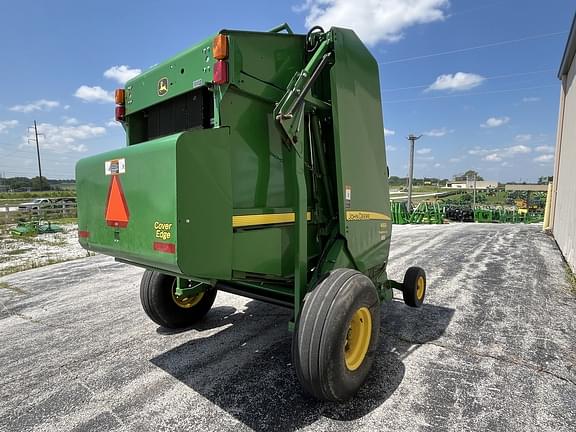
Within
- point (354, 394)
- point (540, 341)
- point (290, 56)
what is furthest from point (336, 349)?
point (540, 341)

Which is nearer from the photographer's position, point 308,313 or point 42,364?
point 308,313

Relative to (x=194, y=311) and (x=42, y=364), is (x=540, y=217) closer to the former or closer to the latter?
(x=194, y=311)

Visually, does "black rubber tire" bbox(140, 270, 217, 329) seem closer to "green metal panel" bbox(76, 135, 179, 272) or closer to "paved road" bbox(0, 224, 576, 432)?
"paved road" bbox(0, 224, 576, 432)

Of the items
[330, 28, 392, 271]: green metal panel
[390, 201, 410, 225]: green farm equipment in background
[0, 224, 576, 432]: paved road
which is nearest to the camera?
[0, 224, 576, 432]: paved road

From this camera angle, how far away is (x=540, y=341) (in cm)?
373

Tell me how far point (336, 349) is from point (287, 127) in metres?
1.60

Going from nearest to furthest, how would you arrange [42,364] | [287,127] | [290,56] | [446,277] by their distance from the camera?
[287,127], [290,56], [42,364], [446,277]

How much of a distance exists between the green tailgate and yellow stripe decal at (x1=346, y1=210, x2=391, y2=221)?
3.94ft

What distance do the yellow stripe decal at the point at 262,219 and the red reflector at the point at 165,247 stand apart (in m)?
0.44

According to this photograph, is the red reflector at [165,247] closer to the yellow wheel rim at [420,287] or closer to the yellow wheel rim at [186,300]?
the yellow wheel rim at [186,300]

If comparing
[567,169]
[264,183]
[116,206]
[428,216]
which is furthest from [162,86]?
[428,216]

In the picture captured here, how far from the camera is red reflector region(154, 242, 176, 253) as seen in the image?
2234 mm

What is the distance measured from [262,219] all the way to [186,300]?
1965 mm

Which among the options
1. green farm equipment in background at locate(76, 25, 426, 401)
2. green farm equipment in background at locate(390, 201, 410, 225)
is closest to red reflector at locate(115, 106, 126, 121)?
green farm equipment in background at locate(76, 25, 426, 401)
